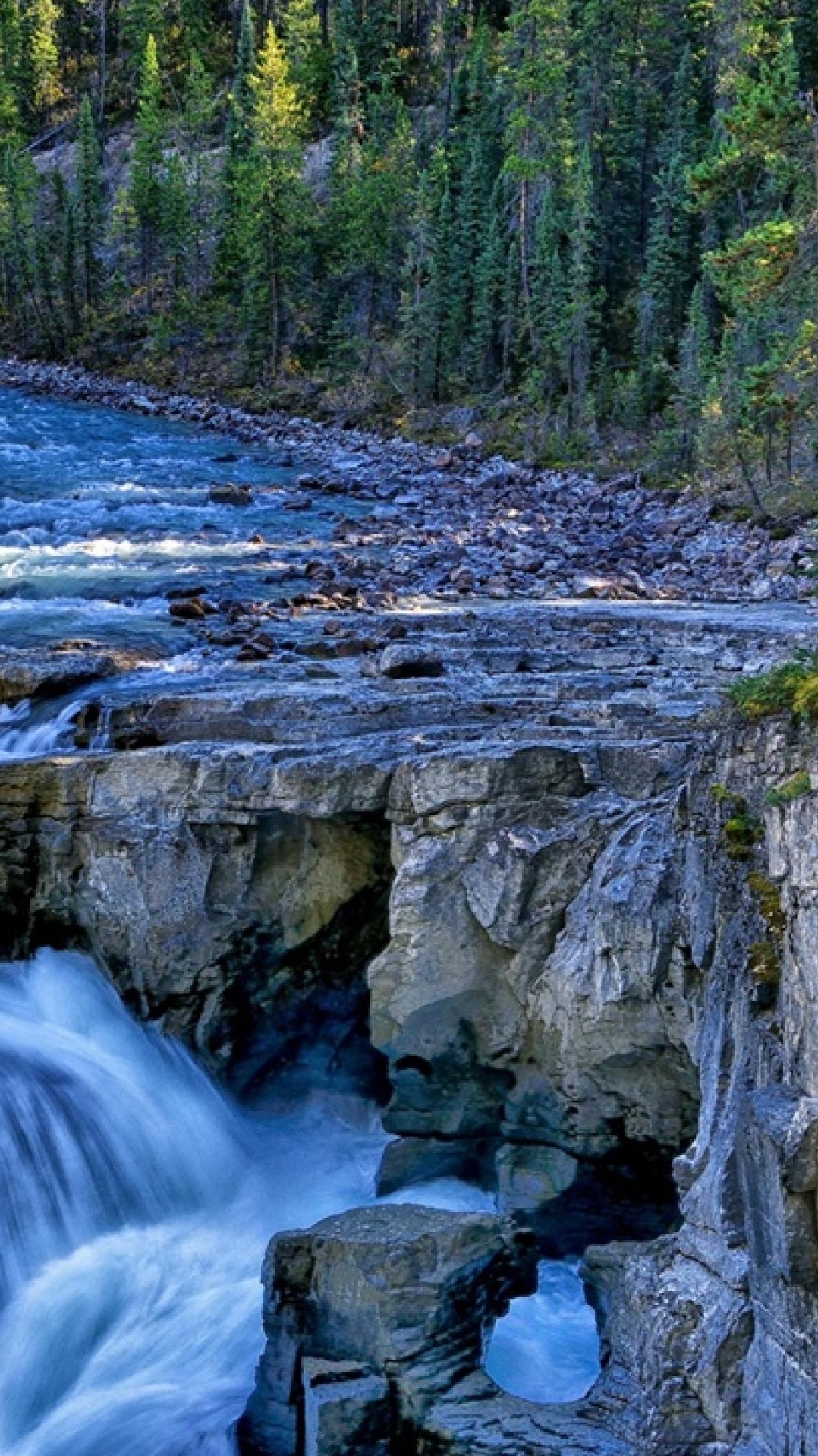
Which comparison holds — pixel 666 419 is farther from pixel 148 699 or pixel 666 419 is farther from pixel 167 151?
pixel 167 151

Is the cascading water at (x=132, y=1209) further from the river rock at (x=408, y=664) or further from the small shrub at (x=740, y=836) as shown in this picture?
the river rock at (x=408, y=664)

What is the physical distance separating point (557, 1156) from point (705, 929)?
2687 millimetres

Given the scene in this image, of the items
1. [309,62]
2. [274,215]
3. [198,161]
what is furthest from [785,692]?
[309,62]

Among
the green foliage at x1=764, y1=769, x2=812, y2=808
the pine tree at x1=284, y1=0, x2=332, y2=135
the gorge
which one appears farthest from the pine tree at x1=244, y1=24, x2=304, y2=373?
the green foliage at x1=764, y1=769, x2=812, y2=808


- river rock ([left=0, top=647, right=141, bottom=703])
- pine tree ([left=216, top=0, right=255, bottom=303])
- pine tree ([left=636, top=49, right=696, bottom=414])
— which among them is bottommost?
river rock ([left=0, top=647, right=141, bottom=703])

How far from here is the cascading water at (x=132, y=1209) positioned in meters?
10.0

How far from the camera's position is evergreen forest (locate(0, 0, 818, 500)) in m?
42.3

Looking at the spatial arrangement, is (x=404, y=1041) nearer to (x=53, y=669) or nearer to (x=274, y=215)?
(x=53, y=669)

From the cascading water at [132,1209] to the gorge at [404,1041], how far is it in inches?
1.1

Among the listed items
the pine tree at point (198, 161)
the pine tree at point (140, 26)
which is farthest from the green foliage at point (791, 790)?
the pine tree at point (140, 26)

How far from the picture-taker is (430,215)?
2338 inches

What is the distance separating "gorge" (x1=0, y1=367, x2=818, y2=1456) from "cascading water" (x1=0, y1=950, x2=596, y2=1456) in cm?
3

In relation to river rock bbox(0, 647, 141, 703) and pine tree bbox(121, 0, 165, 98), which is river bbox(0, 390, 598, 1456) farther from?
pine tree bbox(121, 0, 165, 98)

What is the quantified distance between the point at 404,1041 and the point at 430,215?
52330 millimetres
